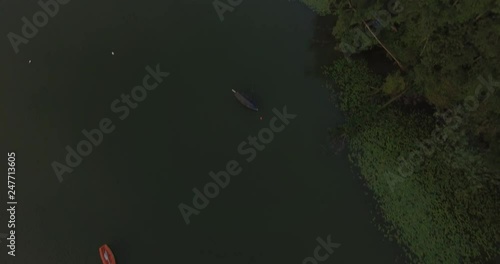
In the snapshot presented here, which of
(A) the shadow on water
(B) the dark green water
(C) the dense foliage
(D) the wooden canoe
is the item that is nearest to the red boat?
(B) the dark green water

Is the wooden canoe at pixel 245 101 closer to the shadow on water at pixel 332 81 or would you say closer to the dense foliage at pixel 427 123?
the shadow on water at pixel 332 81

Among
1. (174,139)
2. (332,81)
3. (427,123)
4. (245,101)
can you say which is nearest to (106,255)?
(174,139)

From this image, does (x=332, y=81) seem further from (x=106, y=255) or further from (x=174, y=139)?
(x=106, y=255)

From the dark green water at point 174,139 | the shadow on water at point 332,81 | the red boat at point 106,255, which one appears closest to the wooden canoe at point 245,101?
the dark green water at point 174,139

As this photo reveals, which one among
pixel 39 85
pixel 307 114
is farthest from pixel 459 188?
pixel 39 85

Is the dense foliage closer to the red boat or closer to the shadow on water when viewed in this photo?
the shadow on water

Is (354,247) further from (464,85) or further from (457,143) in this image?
(464,85)
